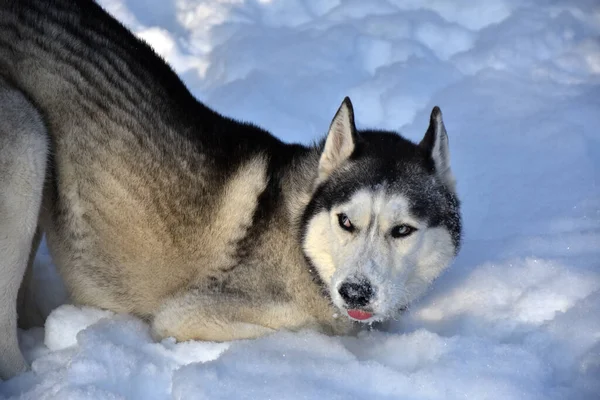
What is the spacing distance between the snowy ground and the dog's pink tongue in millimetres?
179

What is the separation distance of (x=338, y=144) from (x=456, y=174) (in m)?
2.00

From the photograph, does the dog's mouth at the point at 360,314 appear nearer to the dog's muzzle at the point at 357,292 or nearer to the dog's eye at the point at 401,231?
the dog's muzzle at the point at 357,292

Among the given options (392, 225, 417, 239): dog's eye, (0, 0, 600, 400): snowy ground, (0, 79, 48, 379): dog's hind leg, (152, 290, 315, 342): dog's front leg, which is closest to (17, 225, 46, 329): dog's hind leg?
(0, 0, 600, 400): snowy ground

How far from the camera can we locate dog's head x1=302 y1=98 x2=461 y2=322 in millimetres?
3725

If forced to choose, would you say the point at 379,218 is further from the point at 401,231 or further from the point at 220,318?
the point at 220,318

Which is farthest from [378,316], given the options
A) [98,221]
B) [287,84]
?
[287,84]

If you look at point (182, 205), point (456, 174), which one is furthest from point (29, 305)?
point (456, 174)

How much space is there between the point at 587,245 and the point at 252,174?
2.35 metres

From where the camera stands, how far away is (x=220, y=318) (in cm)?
400

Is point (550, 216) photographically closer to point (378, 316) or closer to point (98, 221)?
point (378, 316)

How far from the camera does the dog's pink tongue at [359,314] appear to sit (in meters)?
3.80

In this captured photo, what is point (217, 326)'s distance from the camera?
3.99 meters

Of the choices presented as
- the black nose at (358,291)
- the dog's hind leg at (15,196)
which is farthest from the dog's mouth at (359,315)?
the dog's hind leg at (15,196)

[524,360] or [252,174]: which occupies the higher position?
[252,174]
